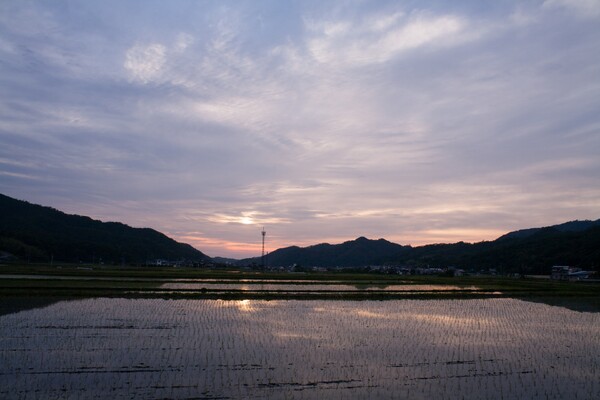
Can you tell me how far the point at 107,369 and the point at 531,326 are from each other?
14609 mm

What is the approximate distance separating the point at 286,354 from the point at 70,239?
98932 millimetres

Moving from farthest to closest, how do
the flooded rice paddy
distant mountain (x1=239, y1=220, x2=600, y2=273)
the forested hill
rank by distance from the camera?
the forested hill → distant mountain (x1=239, y1=220, x2=600, y2=273) → the flooded rice paddy

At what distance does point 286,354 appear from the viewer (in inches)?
437

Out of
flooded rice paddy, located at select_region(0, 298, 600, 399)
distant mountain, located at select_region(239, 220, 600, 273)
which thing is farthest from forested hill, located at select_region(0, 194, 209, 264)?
flooded rice paddy, located at select_region(0, 298, 600, 399)

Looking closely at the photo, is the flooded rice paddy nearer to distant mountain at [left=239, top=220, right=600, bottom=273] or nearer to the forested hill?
distant mountain at [left=239, top=220, right=600, bottom=273]

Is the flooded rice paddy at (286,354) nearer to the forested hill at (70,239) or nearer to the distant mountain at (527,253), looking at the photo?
the distant mountain at (527,253)

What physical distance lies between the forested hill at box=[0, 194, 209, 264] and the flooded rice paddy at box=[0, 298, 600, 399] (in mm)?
63161

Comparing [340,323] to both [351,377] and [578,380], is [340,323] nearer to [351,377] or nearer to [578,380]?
[351,377]

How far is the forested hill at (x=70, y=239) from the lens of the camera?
8094 centimetres

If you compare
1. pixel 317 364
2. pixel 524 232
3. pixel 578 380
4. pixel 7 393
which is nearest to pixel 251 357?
pixel 317 364

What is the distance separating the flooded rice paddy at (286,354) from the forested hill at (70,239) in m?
63.2

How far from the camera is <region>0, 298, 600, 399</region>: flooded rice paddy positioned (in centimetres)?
845

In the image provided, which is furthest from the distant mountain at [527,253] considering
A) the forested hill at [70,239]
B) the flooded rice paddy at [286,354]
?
the flooded rice paddy at [286,354]

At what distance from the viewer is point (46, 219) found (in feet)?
362
